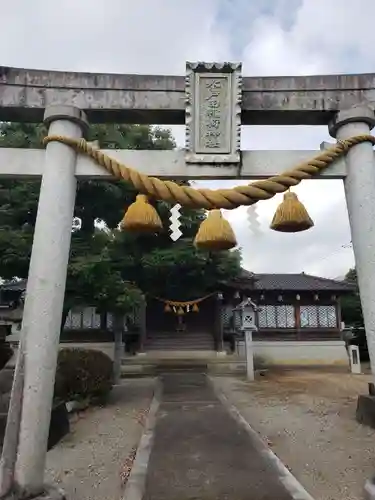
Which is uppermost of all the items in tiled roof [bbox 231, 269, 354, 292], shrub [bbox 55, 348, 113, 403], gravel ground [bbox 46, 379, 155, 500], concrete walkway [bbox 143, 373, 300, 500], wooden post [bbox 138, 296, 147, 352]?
tiled roof [bbox 231, 269, 354, 292]

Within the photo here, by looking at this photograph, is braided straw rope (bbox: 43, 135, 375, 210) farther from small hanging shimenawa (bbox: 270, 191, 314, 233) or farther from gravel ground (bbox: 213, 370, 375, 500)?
gravel ground (bbox: 213, 370, 375, 500)

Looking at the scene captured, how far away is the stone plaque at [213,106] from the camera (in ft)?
15.1

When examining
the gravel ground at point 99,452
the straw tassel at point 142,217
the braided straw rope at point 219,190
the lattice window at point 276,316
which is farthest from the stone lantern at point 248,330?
the braided straw rope at point 219,190

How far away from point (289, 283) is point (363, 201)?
22100 millimetres

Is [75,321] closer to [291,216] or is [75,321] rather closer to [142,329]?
[142,329]

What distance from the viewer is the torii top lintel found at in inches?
183

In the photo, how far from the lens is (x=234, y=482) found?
206 inches

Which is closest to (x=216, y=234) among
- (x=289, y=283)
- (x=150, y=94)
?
(x=150, y=94)

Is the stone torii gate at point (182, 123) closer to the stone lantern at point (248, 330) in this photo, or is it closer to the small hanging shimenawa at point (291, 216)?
the small hanging shimenawa at point (291, 216)

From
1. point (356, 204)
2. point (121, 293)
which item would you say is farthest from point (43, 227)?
point (121, 293)

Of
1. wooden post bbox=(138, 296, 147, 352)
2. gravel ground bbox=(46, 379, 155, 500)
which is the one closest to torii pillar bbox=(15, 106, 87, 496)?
gravel ground bbox=(46, 379, 155, 500)

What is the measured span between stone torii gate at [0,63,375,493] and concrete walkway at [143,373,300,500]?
7.54 feet

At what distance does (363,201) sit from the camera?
434 centimetres

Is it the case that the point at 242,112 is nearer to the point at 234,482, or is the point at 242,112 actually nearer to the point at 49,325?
the point at 49,325
